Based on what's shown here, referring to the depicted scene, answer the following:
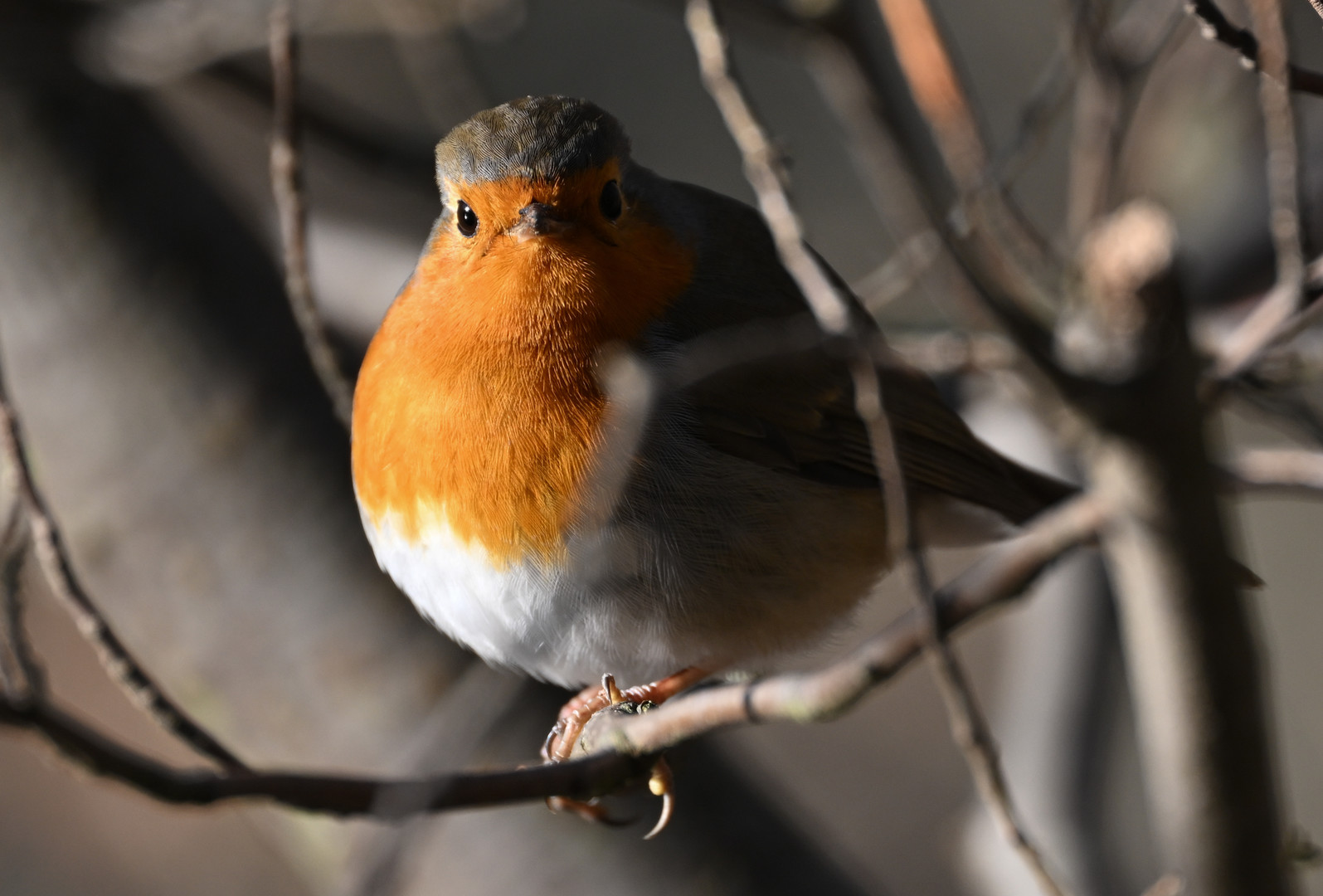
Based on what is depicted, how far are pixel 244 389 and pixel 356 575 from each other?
1.74 ft

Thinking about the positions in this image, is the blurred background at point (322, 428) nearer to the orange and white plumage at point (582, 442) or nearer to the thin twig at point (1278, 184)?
the orange and white plumage at point (582, 442)

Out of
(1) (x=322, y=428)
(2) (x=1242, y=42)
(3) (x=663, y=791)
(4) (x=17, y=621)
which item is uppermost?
(2) (x=1242, y=42)

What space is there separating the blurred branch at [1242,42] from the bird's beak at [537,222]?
1.20 metres

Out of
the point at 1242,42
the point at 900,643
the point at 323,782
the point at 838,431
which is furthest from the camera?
the point at 838,431

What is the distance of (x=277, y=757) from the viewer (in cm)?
306

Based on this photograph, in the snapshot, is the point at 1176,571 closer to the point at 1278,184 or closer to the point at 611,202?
the point at 1278,184

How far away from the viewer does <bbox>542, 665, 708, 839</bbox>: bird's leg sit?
101 inches

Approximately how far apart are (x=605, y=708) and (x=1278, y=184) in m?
1.50

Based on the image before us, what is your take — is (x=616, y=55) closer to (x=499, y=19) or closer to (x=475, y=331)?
(x=499, y=19)

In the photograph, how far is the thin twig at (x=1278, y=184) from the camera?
1561 mm

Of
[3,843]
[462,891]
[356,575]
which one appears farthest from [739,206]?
[3,843]

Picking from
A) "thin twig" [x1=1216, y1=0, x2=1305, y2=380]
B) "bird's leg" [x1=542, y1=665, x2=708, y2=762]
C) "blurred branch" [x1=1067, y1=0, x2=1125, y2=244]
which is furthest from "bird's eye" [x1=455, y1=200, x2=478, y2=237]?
"thin twig" [x1=1216, y1=0, x2=1305, y2=380]

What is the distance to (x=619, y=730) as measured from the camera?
1.98m

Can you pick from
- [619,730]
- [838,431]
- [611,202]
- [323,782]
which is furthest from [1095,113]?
[323,782]
